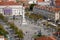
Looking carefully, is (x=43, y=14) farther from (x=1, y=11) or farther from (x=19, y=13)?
(x=1, y=11)

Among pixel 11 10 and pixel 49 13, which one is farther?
pixel 11 10

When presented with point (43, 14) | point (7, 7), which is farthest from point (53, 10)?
point (7, 7)

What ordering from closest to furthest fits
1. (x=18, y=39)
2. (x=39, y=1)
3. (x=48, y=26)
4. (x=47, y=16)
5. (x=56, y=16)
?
(x=18, y=39) → (x=48, y=26) → (x=56, y=16) → (x=47, y=16) → (x=39, y=1)

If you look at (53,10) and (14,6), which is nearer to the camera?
(53,10)

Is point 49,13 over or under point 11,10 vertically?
over

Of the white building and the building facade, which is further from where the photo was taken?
the white building

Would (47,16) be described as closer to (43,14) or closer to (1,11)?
(43,14)

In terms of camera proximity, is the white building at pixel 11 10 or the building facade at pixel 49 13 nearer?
the building facade at pixel 49 13

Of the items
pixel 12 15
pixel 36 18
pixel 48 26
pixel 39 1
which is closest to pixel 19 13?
pixel 12 15

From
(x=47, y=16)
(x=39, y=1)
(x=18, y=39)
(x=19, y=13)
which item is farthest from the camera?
(x=39, y=1)
